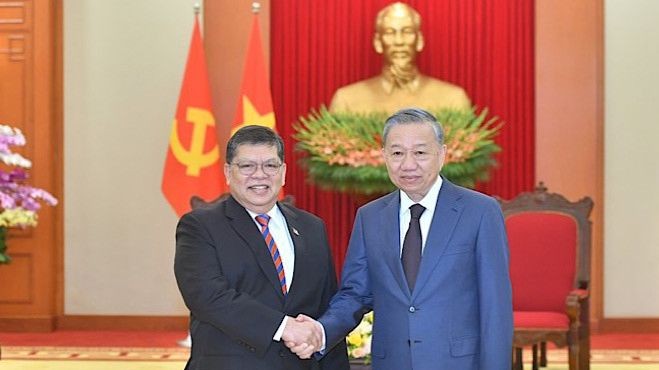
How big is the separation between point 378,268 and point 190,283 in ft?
1.82

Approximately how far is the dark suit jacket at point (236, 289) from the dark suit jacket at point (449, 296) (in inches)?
5.6

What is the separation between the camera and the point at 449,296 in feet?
10.7

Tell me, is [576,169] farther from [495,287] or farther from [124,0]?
[495,287]

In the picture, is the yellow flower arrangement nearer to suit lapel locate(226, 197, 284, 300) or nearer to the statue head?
suit lapel locate(226, 197, 284, 300)

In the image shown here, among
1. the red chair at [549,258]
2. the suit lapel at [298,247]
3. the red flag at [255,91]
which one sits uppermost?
the red flag at [255,91]

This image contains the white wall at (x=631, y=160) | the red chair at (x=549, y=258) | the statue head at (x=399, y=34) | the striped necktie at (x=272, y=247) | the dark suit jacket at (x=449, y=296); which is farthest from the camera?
the white wall at (x=631, y=160)

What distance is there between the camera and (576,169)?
28.3 ft

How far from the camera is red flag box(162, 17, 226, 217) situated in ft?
26.2

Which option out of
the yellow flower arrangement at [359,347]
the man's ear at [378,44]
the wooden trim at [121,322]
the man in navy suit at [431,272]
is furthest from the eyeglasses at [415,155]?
the wooden trim at [121,322]

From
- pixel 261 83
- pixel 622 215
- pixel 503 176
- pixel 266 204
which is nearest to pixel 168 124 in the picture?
pixel 261 83

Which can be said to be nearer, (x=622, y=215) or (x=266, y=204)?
(x=266, y=204)

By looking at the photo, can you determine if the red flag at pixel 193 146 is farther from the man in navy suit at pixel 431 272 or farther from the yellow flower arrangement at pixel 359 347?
the man in navy suit at pixel 431 272

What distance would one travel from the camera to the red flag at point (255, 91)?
796 centimetres

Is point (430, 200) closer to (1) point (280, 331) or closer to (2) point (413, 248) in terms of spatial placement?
(2) point (413, 248)
